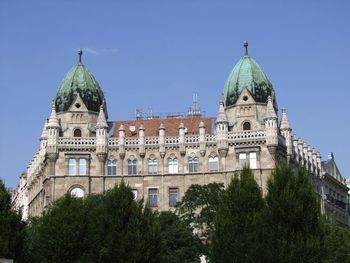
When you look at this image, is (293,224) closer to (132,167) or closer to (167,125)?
(132,167)

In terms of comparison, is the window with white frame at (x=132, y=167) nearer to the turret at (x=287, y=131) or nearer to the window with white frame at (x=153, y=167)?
the window with white frame at (x=153, y=167)

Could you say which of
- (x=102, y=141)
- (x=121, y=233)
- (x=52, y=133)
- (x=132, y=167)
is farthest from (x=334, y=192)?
(x=121, y=233)

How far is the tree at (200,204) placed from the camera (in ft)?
310

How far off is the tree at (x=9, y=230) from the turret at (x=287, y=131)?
48.2 m

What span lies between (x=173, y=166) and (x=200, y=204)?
49.6ft

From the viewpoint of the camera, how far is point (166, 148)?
371 feet

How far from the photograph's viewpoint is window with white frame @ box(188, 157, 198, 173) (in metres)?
112

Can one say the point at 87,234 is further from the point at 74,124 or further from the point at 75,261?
the point at 74,124

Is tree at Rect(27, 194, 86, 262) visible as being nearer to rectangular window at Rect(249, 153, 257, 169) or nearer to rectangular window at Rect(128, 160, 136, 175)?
rectangular window at Rect(128, 160, 136, 175)

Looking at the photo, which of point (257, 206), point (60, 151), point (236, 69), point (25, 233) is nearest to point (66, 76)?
point (60, 151)

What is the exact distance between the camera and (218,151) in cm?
11131

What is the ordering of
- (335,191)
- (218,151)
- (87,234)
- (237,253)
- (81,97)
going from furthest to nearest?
(335,191)
(81,97)
(218,151)
(87,234)
(237,253)

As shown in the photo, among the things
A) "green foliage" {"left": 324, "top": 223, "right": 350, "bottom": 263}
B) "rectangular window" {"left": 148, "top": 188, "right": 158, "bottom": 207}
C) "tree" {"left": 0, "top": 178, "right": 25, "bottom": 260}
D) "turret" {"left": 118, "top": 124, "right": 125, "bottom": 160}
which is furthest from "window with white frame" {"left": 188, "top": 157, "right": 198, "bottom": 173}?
"tree" {"left": 0, "top": 178, "right": 25, "bottom": 260}

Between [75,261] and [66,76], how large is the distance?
5404cm
